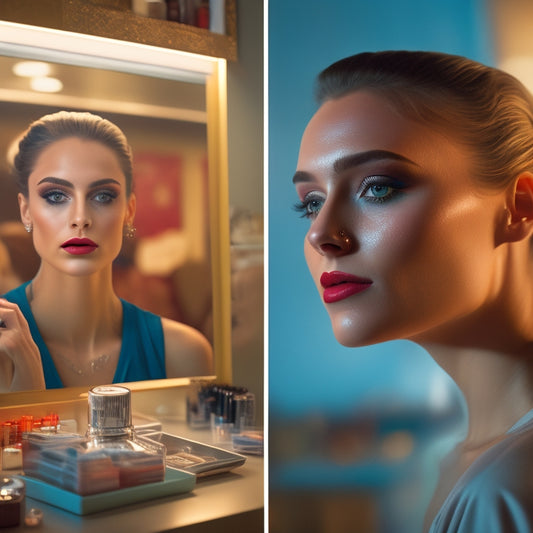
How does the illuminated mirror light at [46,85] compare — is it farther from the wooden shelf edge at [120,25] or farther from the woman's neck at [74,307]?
the woman's neck at [74,307]

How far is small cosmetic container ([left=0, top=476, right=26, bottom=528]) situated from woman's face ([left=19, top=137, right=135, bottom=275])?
44 centimetres

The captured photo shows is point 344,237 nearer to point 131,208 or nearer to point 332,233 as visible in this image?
point 332,233

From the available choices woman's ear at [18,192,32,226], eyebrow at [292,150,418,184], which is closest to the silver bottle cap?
woman's ear at [18,192,32,226]

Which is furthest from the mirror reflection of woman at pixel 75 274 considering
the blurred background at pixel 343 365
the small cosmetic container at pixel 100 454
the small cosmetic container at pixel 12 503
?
the blurred background at pixel 343 365

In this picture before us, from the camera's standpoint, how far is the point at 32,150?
4.57 ft

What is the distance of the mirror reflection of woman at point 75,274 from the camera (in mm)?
1393

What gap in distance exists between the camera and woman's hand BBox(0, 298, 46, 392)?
1.38 metres

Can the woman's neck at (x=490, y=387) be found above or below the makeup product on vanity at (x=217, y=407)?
above

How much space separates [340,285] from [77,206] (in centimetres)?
61

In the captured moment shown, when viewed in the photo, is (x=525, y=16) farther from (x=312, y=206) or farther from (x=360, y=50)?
(x=312, y=206)

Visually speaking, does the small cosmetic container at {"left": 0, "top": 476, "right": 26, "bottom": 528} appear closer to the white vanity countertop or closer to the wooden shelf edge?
the white vanity countertop

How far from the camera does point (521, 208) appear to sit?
92 cm

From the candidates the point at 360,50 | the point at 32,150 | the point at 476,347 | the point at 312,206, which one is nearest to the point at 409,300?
the point at 476,347

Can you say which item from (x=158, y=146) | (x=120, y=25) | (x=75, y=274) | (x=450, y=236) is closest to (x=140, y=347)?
(x=75, y=274)
